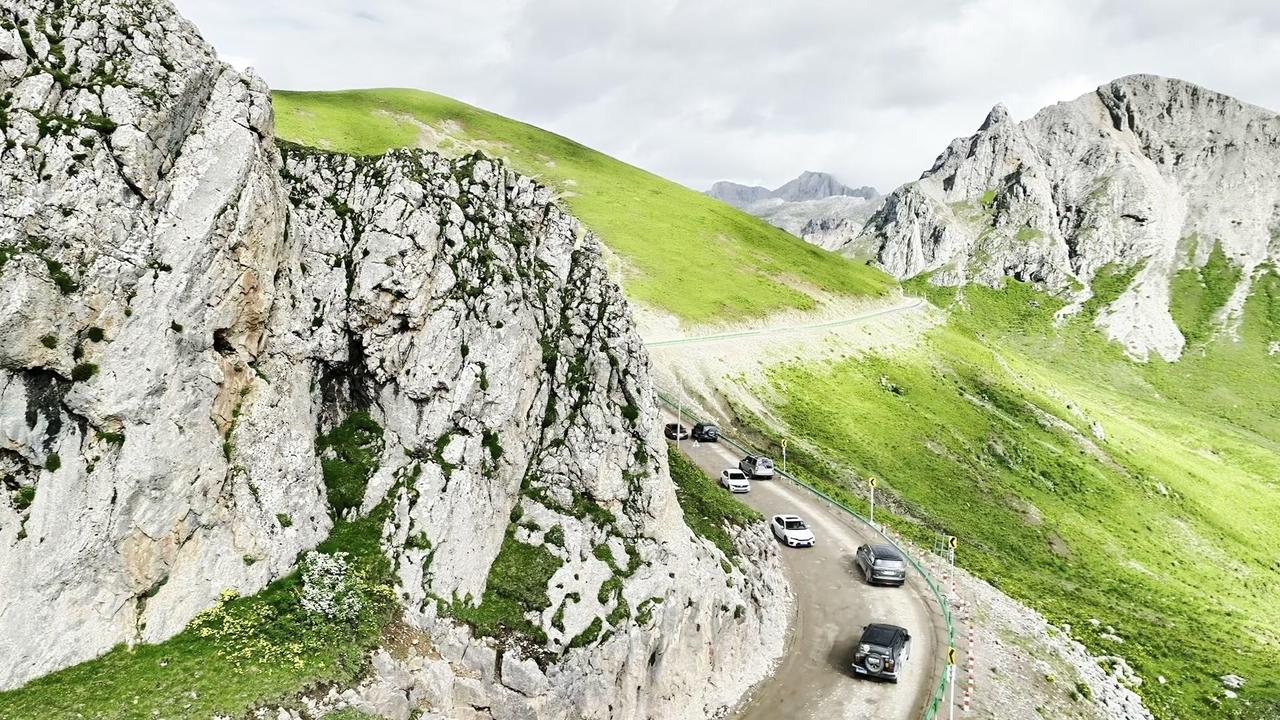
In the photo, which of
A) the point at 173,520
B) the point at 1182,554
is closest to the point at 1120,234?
the point at 1182,554

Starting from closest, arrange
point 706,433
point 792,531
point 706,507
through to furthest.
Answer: point 706,507, point 792,531, point 706,433

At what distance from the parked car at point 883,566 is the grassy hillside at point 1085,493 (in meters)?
10.4

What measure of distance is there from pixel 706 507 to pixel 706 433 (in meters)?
22.9

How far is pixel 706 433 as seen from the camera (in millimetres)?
60750

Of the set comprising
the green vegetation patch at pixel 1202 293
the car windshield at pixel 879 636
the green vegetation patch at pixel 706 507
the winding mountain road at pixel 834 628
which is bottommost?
the winding mountain road at pixel 834 628

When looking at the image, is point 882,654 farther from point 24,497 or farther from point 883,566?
point 24,497

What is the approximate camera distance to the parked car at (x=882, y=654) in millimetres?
30406

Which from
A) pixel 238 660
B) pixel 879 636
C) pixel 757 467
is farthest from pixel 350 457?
pixel 757 467

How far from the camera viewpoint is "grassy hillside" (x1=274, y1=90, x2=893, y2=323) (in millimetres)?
97500

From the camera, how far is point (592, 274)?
119ft

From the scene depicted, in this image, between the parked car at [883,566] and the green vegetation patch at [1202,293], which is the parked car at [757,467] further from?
the green vegetation patch at [1202,293]

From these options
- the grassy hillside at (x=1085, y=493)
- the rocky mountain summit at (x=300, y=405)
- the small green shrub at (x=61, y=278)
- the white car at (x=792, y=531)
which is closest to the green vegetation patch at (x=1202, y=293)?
the grassy hillside at (x=1085, y=493)

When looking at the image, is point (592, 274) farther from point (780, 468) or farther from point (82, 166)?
point (780, 468)

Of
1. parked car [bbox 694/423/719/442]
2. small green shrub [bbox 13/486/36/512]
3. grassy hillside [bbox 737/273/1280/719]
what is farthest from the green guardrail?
small green shrub [bbox 13/486/36/512]
